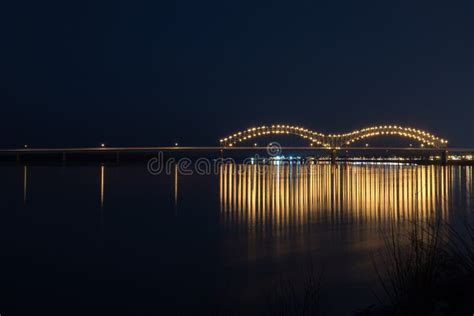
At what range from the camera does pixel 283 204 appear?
18.4 meters

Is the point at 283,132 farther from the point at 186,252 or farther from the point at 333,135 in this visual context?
the point at 186,252

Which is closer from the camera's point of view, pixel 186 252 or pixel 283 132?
pixel 186 252

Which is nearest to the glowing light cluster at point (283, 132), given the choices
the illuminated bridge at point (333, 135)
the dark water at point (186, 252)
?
the illuminated bridge at point (333, 135)

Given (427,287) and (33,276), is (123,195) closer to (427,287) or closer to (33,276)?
(33,276)

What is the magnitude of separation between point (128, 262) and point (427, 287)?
6205 mm

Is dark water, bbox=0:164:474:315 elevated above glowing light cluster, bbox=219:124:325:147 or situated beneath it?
situated beneath

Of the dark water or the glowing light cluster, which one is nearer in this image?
the dark water

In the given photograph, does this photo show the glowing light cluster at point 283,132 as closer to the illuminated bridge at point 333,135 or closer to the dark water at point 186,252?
the illuminated bridge at point 333,135

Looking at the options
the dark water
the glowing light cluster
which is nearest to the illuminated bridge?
the glowing light cluster

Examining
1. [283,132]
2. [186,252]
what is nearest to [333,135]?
[283,132]

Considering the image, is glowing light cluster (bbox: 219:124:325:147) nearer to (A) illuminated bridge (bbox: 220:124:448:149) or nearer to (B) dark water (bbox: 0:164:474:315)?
(A) illuminated bridge (bbox: 220:124:448:149)

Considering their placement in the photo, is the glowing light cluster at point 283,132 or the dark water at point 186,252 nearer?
the dark water at point 186,252

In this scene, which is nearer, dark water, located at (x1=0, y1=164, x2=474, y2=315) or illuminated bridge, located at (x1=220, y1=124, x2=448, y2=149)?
dark water, located at (x1=0, y1=164, x2=474, y2=315)

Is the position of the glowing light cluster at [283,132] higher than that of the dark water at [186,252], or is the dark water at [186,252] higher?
the glowing light cluster at [283,132]
